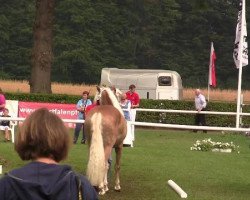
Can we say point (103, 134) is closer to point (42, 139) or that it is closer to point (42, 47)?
point (42, 139)

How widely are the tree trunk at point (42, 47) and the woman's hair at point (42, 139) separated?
2904 centimetres

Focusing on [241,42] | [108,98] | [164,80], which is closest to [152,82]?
[164,80]

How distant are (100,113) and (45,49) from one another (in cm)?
2189

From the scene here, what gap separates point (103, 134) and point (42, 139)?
762 cm

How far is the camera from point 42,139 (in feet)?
11.8

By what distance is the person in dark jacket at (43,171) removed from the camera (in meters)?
3.54

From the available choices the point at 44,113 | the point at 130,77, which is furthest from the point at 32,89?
the point at 44,113

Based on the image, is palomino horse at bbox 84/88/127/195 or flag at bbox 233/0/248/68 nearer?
palomino horse at bbox 84/88/127/195

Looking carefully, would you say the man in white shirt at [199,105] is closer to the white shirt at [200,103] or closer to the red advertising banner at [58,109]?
the white shirt at [200,103]

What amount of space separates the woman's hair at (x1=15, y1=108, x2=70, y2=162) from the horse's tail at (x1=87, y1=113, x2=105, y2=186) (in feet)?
19.8

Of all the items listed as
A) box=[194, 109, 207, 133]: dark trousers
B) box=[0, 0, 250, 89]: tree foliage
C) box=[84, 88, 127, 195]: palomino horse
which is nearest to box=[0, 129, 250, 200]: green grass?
box=[84, 88, 127, 195]: palomino horse

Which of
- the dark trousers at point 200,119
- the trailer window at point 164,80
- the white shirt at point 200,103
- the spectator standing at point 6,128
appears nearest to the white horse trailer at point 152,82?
the trailer window at point 164,80

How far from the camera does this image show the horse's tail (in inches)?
393

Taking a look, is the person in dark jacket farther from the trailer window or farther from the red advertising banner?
the trailer window
